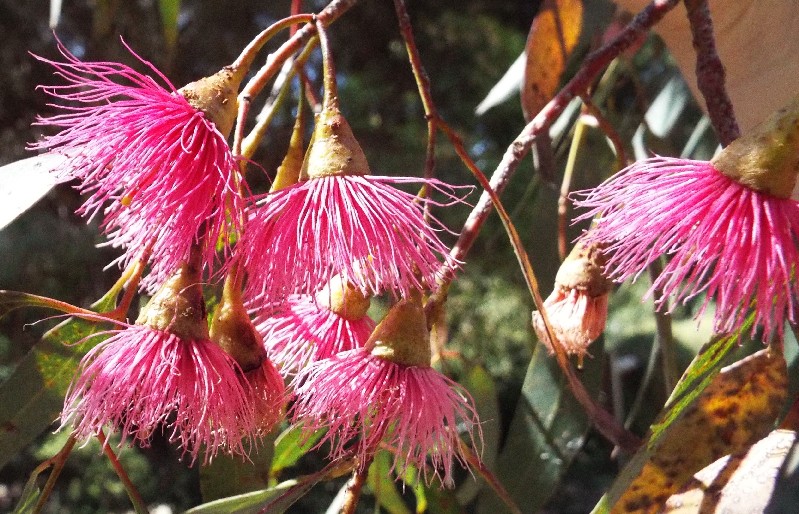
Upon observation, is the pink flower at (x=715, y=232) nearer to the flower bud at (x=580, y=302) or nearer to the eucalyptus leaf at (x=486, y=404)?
the flower bud at (x=580, y=302)

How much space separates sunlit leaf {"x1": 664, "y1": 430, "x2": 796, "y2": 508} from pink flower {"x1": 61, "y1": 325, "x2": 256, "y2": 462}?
302 mm

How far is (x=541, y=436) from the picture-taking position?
975mm

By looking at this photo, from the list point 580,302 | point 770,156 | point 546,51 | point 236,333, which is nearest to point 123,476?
point 236,333

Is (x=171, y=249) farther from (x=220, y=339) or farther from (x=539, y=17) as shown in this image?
(x=539, y=17)

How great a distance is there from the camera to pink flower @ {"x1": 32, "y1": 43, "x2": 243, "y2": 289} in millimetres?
554

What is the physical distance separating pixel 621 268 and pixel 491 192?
0.34 feet

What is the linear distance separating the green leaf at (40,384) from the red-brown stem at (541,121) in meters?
0.29

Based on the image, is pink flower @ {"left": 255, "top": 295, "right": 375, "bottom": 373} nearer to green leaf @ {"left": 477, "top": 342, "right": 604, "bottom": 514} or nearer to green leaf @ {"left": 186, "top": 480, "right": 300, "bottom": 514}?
green leaf @ {"left": 186, "top": 480, "right": 300, "bottom": 514}

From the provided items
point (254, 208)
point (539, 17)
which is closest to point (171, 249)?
point (254, 208)

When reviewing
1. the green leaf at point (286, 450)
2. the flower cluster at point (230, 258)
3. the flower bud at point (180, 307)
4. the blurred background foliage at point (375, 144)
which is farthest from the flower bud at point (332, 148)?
the blurred background foliage at point (375, 144)

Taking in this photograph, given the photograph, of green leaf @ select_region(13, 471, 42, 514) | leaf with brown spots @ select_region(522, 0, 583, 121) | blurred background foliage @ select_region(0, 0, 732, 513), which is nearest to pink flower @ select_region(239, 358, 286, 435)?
green leaf @ select_region(13, 471, 42, 514)

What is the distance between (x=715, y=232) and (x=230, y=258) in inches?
12.3

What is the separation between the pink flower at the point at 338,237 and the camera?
57 cm

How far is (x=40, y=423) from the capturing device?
0.73 meters
